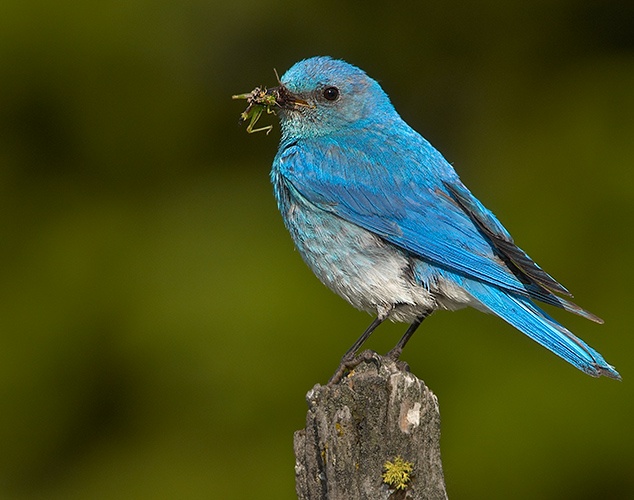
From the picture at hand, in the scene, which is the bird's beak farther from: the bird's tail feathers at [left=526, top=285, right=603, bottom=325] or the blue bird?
the bird's tail feathers at [left=526, top=285, right=603, bottom=325]

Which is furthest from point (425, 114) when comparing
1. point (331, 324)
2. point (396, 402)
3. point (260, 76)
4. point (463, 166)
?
point (396, 402)

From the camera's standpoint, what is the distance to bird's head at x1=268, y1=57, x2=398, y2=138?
429 centimetres

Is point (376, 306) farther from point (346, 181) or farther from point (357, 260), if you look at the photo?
point (346, 181)

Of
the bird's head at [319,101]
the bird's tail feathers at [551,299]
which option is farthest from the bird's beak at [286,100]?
the bird's tail feathers at [551,299]

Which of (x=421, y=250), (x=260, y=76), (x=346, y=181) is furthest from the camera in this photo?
(x=260, y=76)

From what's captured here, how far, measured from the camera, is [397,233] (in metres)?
3.76

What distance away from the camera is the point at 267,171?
601 cm

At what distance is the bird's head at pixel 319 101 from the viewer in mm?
4289

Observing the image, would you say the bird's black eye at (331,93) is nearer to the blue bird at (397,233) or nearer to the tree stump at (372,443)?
the blue bird at (397,233)

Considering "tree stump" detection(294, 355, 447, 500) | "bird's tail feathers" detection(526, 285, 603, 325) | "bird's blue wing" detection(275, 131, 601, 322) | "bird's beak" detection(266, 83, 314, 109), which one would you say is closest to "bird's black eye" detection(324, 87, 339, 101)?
"bird's beak" detection(266, 83, 314, 109)

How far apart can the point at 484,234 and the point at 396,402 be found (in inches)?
45.0

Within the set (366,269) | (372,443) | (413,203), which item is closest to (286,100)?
(413,203)

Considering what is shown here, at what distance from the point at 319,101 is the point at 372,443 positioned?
2031mm

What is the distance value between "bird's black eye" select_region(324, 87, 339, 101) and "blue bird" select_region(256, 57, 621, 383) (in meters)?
0.09
